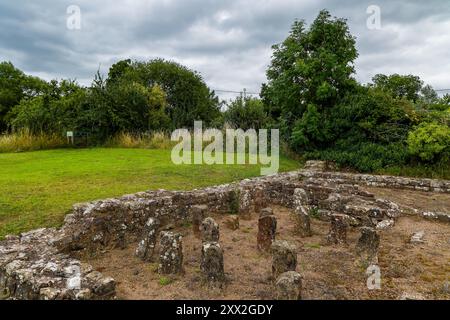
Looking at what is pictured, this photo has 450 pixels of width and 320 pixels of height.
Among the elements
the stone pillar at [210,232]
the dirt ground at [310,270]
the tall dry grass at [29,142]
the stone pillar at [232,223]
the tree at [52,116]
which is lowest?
the dirt ground at [310,270]

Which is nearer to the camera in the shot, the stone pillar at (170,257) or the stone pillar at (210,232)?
the stone pillar at (170,257)

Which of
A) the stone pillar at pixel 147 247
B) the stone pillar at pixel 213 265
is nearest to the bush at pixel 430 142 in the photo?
the stone pillar at pixel 213 265

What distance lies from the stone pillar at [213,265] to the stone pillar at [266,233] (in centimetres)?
140

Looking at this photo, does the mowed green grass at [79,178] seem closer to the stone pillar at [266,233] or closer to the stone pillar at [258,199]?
the stone pillar at [258,199]

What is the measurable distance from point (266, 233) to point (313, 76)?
1049cm

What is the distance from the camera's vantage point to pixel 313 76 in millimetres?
14766

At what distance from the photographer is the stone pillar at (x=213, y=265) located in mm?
4441

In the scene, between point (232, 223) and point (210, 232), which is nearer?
point (210, 232)

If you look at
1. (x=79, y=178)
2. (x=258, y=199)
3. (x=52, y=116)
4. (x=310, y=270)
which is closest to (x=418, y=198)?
(x=258, y=199)

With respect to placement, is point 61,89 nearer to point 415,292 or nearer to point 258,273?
point 258,273

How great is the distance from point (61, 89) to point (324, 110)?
1479 centimetres

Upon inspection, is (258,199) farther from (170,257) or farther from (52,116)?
(52,116)

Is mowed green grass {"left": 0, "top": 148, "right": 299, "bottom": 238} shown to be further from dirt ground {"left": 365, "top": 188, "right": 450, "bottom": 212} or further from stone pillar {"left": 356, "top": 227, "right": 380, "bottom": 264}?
stone pillar {"left": 356, "top": 227, "right": 380, "bottom": 264}
